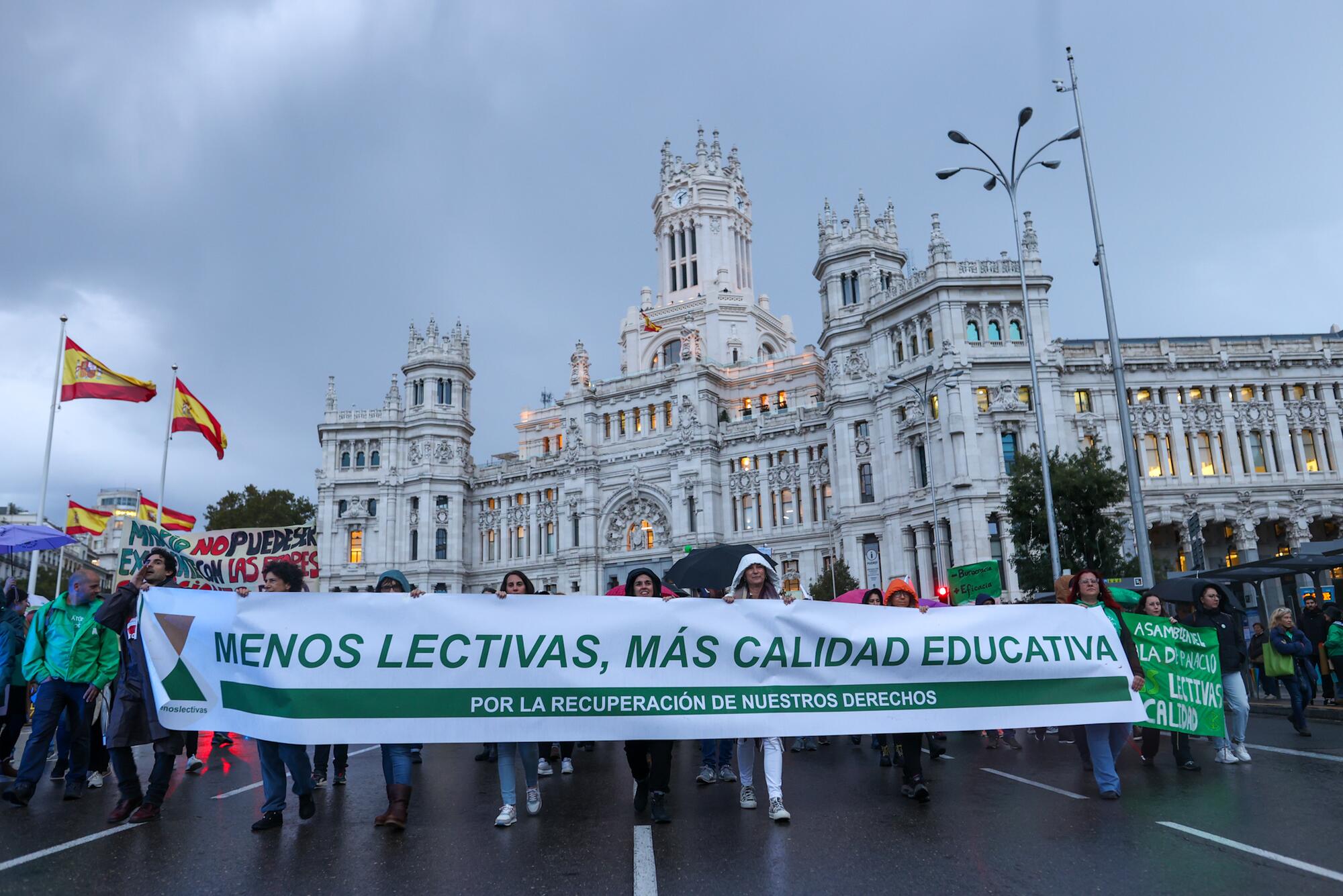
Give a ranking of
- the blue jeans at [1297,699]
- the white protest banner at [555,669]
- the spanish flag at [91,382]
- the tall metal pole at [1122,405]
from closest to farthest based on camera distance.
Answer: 1. the white protest banner at [555,669]
2. the blue jeans at [1297,699]
3. the tall metal pole at [1122,405]
4. the spanish flag at [91,382]

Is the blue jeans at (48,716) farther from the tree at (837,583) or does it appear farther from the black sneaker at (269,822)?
the tree at (837,583)

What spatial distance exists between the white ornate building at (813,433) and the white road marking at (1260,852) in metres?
22.6

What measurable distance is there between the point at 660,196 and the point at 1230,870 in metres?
86.5

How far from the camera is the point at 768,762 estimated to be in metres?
A: 8.21

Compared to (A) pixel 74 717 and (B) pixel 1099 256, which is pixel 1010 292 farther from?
(A) pixel 74 717

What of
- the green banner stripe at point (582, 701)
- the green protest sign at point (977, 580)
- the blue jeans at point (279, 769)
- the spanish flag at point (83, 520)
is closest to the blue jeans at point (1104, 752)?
the green banner stripe at point (582, 701)

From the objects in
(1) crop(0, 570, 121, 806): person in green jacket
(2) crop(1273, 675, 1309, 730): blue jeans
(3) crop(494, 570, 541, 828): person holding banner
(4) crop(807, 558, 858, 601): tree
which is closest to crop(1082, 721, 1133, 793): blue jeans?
(3) crop(494, 570, 541, 828): person holding banner

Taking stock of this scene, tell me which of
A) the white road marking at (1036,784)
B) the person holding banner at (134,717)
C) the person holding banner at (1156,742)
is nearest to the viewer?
the person holding banner at (134,717)

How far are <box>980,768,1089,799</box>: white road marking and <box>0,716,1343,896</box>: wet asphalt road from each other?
0.08m

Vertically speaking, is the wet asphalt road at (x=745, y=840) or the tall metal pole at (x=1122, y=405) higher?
the tall metal pole at (x=1122, y=405)

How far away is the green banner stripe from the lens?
8.20 meters

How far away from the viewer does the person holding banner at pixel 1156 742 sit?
34.9 ft

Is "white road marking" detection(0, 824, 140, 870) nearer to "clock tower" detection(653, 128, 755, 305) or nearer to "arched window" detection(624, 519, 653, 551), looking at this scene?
"arched window" detection(624, 519, 653, 551)

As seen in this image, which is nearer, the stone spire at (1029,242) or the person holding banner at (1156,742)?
the person holding banner at (1156,742)
